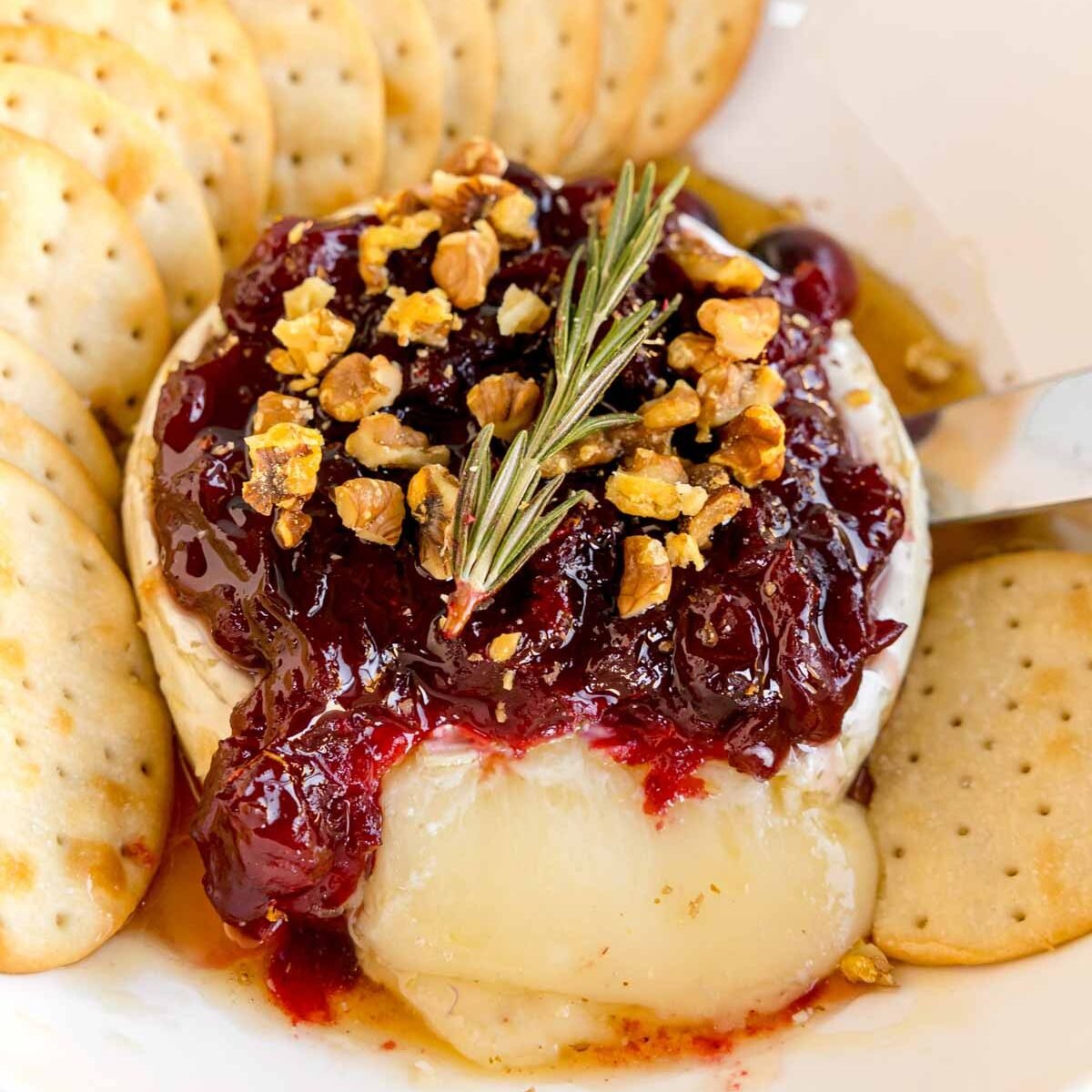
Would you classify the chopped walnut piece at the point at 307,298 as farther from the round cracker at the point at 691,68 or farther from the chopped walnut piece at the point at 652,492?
the round cracker at the point at 691,68

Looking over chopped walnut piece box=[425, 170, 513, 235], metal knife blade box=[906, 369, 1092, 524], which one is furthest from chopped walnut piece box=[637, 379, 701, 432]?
metal knife blade box=[906, 369, 1092, 524]

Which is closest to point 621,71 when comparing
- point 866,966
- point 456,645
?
point 456,645

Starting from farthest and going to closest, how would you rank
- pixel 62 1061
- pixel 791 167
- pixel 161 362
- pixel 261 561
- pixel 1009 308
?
pixel 791 167 < pixel 1009 308 < pixel 161 362 < pixel 261 561 < pixel 62 1061

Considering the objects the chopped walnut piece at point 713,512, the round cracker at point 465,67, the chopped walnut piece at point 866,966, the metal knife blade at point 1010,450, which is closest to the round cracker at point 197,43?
the round cracker at point 465,67

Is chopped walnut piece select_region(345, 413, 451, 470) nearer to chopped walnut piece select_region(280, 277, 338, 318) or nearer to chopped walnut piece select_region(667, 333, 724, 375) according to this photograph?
chopped walnut piece select_region(280, 277, 338, 318)

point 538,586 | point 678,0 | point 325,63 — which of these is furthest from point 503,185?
point 678,0

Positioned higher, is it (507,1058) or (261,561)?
(261,561)

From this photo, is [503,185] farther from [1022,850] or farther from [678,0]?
[1022,850]
